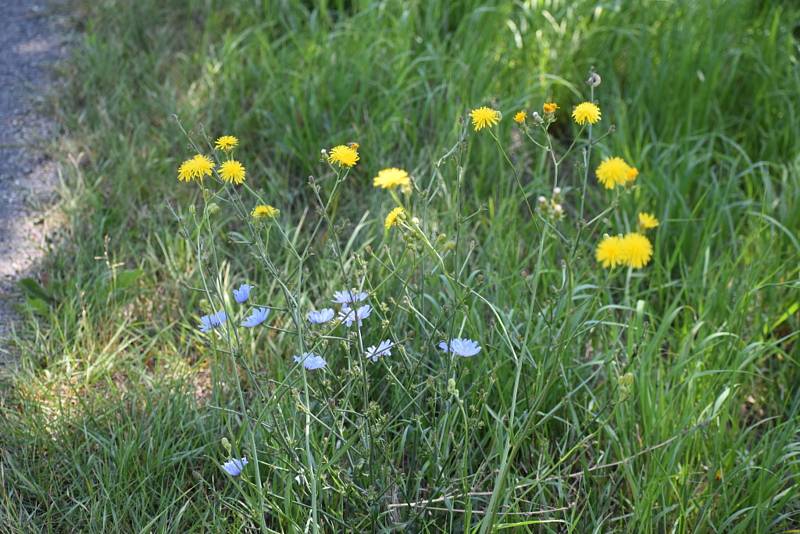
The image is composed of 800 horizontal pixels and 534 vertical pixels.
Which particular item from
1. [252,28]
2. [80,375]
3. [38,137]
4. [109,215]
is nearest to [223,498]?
[80,375]

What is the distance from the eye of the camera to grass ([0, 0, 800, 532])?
1.73 m

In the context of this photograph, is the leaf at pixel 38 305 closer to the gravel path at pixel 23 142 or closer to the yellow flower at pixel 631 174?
the gravel path at pixel 23 142

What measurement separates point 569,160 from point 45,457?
1.87 meters

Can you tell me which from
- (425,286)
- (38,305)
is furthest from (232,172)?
(38,305)

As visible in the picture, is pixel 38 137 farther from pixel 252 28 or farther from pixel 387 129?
pixel 387 129

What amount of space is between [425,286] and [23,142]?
1452mm

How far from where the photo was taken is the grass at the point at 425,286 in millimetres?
1731

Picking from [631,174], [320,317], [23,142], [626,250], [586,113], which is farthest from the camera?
[23,142]

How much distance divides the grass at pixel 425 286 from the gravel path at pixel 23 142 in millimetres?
91

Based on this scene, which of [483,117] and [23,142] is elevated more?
[483,117]

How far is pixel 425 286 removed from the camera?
2217mm

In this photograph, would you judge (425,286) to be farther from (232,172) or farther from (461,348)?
(232,172)

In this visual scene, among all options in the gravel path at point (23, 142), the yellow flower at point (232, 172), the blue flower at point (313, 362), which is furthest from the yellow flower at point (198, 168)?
the gravel path at point (23, 142)

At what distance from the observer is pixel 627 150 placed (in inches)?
111
